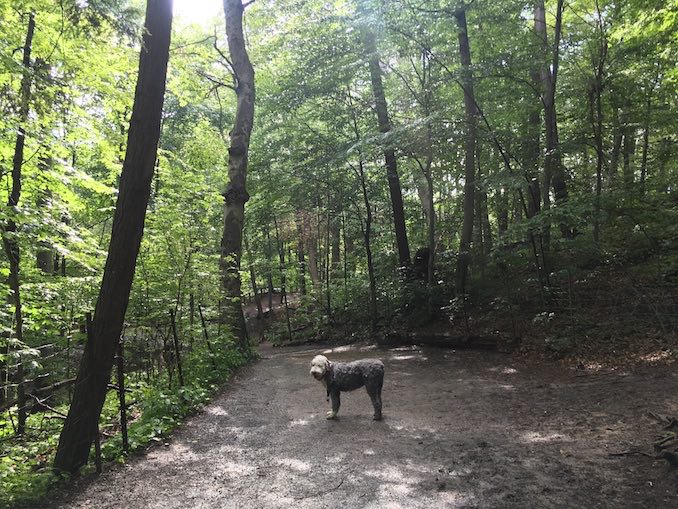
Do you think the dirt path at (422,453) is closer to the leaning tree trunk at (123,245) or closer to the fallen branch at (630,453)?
the fallen branch at (630,453)

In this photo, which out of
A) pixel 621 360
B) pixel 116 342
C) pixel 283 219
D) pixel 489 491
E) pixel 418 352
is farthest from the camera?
pixel 283 219

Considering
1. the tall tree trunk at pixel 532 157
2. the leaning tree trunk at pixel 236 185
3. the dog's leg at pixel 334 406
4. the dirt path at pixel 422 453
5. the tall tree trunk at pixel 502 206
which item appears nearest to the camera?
the dirt path at pixel 422 453

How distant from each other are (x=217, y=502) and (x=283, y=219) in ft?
61.3

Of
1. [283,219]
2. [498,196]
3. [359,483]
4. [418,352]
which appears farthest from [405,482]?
[283,219]

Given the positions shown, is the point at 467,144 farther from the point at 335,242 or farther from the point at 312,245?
the point at 335,242

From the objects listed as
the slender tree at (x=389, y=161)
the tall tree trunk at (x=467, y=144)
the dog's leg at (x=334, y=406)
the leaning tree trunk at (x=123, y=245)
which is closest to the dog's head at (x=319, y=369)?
the dog's leg at (x=334, y=406)

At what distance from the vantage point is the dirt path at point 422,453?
3713 mm

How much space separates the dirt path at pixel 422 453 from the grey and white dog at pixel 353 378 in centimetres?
31

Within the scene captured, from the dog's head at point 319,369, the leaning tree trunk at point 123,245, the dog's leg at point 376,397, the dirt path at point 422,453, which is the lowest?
the dirt path at point 422,453

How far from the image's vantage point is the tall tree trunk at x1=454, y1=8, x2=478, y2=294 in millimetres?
11105

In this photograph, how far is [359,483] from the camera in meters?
4.04

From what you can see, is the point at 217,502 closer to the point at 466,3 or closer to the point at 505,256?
the point at 505,256

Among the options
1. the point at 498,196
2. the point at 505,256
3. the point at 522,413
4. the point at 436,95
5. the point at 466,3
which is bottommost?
the point at 522,413

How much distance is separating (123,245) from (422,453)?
3880mm
